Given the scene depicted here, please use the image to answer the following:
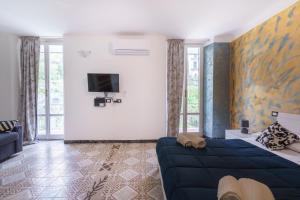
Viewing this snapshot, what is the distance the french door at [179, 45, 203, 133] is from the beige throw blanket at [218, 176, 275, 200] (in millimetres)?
3731

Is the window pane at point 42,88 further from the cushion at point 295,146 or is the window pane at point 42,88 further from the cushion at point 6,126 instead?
the cushion at point 295,146

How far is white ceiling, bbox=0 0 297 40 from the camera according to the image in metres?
2.79

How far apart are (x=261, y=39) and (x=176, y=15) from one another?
1.65m

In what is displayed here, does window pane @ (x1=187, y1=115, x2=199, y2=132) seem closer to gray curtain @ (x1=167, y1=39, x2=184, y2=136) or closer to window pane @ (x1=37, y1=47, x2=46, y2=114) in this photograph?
gray curtain @ (x1=167, y1=39, x2=184, y2=136)

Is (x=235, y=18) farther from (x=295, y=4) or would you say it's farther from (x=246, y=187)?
(x=246, y=187)

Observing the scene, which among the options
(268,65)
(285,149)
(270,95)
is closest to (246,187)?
(285,149)

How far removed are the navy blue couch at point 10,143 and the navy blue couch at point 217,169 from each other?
305 cm

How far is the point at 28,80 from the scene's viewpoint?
4383 mm

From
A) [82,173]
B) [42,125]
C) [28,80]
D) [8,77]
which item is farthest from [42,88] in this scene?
[82,173]

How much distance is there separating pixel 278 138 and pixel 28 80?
5.35 meters

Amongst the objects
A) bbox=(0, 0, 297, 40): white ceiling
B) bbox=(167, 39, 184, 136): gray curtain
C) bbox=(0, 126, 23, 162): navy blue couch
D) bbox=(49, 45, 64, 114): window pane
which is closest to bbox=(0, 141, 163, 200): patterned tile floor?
bbox=(0, 126, 23, 162): navy blue couch

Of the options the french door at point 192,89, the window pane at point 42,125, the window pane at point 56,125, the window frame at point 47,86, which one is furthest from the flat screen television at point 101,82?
the french door at point 192,89

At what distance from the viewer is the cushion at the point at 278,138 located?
229cm

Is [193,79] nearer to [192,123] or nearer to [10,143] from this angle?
[192,123]
